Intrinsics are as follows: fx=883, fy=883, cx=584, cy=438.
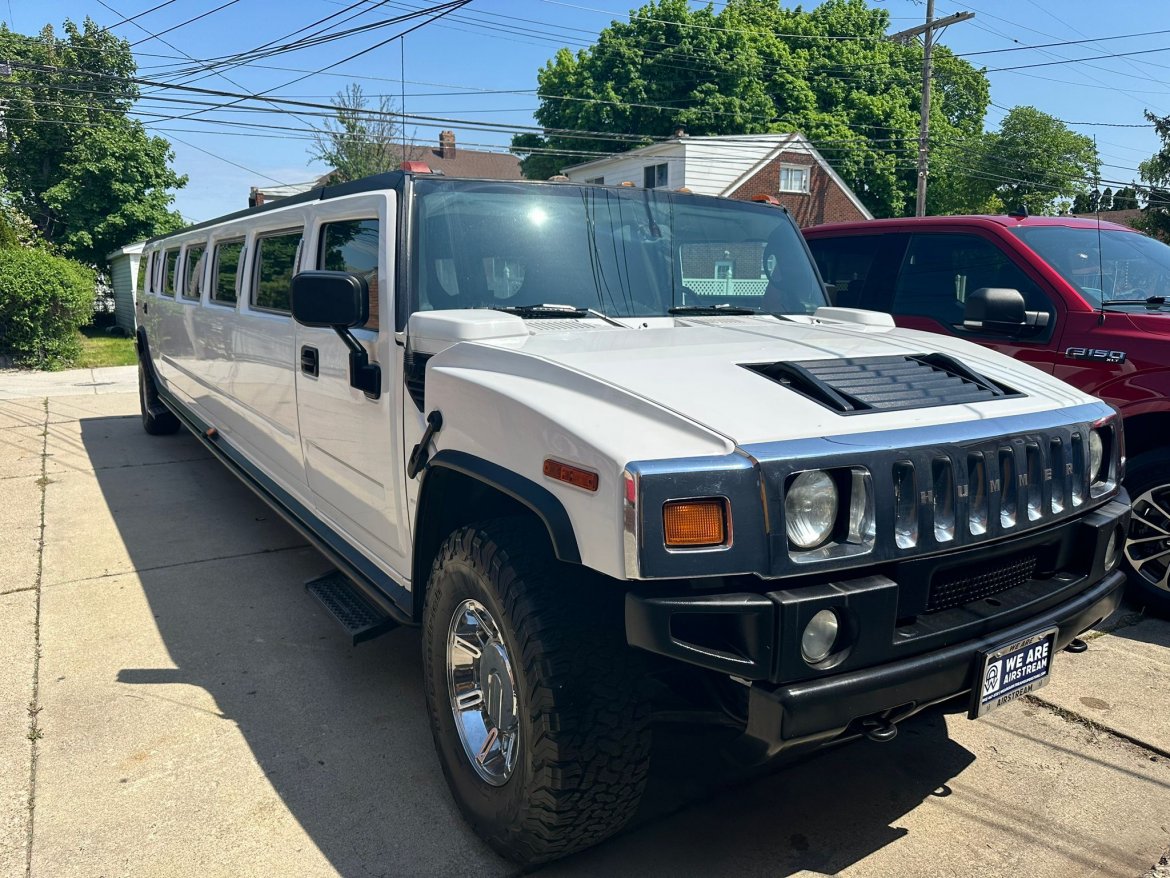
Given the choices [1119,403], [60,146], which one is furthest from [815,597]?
[60,146]

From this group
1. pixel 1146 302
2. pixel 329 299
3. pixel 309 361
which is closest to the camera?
pixel 329 299

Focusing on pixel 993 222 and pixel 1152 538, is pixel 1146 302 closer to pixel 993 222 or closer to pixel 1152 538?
pixel 993 222

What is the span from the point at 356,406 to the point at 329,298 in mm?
586

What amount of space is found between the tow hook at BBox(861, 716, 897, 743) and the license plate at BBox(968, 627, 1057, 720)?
0.82 feet

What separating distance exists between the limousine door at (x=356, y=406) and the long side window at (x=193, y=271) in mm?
2715

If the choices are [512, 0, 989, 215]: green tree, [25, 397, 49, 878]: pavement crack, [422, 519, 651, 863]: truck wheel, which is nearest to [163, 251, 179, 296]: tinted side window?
[25, 397, 49, 878]: pavement crack

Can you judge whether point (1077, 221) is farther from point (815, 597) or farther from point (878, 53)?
point (878, 53)

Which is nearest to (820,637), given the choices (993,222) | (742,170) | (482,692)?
(482,692)

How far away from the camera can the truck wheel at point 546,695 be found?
2.21 m

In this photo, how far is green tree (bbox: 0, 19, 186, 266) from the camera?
23.6 m

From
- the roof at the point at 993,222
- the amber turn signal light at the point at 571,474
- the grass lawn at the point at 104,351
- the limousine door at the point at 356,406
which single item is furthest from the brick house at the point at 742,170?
the amber turn signal light at the point at 571,474

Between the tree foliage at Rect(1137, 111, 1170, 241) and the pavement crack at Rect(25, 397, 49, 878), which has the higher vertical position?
the tree foliage at Rect(1137, 111, 1170, 241)

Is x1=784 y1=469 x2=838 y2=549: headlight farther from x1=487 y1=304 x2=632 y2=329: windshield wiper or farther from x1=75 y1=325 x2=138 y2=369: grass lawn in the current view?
x1=75 y1=325 x2=138 y2=369: grass lawn

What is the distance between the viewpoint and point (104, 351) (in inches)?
714
